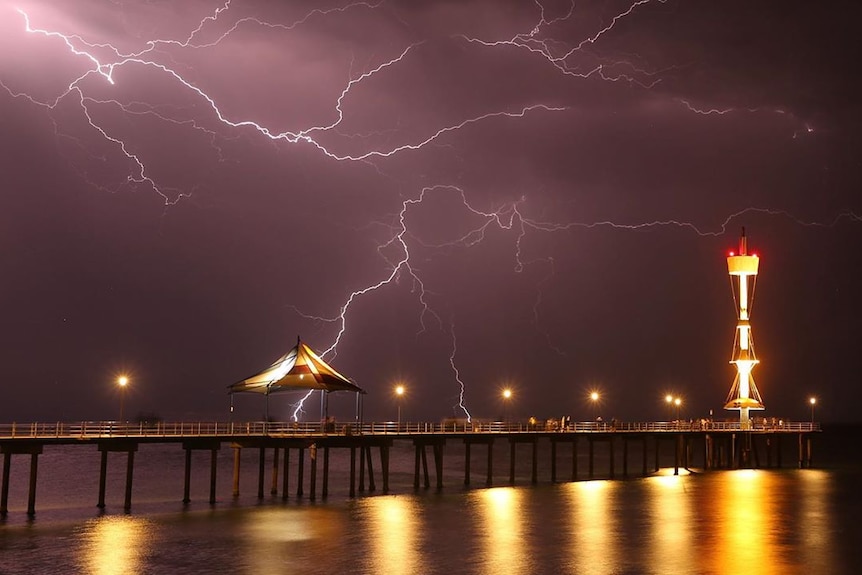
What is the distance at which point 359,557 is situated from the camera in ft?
107

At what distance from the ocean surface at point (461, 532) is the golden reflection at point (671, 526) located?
0.25 feet

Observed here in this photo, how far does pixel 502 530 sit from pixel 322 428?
15378 millimetres

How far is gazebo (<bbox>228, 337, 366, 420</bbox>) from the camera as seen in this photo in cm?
5166

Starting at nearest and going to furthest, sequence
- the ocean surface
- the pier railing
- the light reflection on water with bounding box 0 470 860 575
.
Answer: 1. the light reflection on water with bounding box 0 470 860 575
2. the ocean surface
3. the pier railing

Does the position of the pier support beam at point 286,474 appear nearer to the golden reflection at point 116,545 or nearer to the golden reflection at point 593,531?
the golden reflection at point 116,545

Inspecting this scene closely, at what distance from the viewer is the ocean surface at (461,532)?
103ft

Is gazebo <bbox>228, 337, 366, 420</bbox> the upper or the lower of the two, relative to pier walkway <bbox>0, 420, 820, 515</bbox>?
upper

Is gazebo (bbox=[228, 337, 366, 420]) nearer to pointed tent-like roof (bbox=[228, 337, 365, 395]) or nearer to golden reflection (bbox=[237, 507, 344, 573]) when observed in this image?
pointed tent-like roof (bbox=[228, 337, 365, 395])

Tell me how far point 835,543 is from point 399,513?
18694mm

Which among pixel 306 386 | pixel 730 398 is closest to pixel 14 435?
pixel 306 386

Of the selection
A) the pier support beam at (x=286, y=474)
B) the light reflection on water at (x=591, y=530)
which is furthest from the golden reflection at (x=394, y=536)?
the light reflection on water at (x=591, y=530)

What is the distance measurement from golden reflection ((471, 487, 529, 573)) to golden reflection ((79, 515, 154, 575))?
452 inches

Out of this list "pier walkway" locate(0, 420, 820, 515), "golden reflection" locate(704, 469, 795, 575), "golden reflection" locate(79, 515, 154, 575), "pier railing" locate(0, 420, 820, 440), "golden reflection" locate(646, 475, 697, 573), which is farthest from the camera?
"pier railing" locate(0, 420, 820, 440)

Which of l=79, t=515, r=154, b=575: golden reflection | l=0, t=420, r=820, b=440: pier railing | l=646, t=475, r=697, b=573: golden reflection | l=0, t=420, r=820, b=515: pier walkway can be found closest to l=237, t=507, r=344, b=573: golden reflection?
l=79, t=515, r=154, b=575: golden reflection
